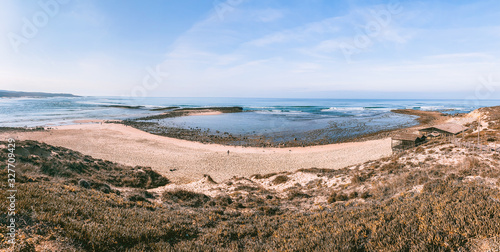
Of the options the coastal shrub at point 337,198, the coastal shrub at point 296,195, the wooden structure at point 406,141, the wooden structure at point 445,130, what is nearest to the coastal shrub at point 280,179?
the coastal shrub at point 296,195

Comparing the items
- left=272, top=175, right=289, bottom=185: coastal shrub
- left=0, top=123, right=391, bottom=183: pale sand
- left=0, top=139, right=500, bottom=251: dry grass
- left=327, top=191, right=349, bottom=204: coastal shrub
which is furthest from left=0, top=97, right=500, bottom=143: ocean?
left=0, top=139, right=500, bottom=251: dry grass

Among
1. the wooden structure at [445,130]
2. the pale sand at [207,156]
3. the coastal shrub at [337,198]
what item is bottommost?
the pale sand at [207,156]

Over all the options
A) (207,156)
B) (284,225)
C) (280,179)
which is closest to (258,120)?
(207,156)

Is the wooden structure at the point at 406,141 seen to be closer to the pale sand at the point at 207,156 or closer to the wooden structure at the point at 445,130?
the pale sand at the point at 207,156

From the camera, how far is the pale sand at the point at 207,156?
65.3 ft

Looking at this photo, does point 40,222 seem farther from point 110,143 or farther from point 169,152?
point 110,143

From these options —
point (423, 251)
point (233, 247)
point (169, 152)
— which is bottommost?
point (169, 152)

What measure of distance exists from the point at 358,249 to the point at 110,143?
3170 centimetres

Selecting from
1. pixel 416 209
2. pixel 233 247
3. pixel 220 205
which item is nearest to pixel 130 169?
pixel 220 205

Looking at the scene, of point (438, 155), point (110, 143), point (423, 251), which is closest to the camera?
point (423, 251)

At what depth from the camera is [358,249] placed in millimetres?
4539

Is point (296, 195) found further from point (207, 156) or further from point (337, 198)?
point (207, 156)

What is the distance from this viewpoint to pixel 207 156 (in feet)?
79.5

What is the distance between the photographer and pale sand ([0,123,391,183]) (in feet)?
65.3
